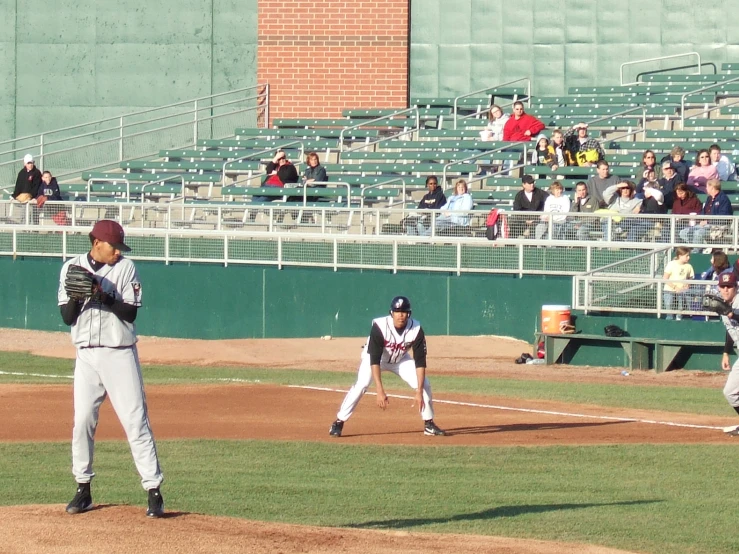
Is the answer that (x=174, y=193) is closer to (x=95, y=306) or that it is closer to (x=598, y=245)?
(x=598, y=245)

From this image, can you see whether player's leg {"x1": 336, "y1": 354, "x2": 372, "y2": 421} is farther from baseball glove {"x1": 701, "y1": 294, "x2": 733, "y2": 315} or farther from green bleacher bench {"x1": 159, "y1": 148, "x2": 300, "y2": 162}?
green bleacher bench {"x1": 159, "y1": 148, "x2": 300, "y2": 162}

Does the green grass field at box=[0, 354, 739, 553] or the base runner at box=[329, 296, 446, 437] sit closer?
the green grass field at box=[0, 354, 739, 553]

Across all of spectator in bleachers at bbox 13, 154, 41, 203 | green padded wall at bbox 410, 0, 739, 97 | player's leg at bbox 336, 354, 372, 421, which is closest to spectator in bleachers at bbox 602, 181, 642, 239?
player's leg at bbox 336, 354, 372, 421

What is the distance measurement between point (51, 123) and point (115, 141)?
2496 mm

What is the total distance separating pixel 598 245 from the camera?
2034cm

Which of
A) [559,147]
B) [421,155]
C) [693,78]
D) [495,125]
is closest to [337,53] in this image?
[421,155]

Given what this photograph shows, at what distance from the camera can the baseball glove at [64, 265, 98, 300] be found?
26.3 ft

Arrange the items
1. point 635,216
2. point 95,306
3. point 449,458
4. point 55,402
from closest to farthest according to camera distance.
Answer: point 95,306, point 449,458, point 55,402, point 635,216

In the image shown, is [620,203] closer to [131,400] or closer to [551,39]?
[551,39]

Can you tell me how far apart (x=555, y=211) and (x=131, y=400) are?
13.6 meters

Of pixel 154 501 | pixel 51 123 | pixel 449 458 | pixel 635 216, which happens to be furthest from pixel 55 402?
pixel 51 123

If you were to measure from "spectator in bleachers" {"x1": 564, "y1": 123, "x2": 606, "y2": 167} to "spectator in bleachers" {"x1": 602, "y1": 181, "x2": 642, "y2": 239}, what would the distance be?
2776 mm

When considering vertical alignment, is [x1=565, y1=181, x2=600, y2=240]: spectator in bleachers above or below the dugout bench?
above

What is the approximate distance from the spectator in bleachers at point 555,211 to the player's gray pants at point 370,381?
322 inches
